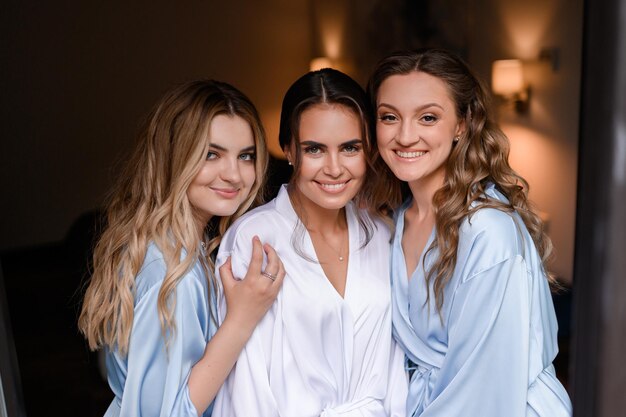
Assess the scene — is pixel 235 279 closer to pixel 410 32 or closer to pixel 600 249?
pixel 600 249

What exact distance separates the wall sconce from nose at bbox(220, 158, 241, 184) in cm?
332

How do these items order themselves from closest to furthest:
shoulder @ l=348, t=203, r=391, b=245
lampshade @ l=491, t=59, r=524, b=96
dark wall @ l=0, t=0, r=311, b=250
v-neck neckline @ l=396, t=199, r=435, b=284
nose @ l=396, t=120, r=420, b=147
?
nose @ l=396, t=120, r=420, b=147
v-neck neckline @ l=396, t=199, r=435, b=284
shoulder @ l=348, t=203, r=391, b=245
lampshade @ l=491, t=59, r=524, b=96
dark wall @ l=0, t=0, r=311, b=250

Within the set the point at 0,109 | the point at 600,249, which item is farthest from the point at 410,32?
the point at 600,249

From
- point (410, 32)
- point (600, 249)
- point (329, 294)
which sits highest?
point (410, 32)

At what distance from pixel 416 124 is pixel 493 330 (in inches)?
21.4

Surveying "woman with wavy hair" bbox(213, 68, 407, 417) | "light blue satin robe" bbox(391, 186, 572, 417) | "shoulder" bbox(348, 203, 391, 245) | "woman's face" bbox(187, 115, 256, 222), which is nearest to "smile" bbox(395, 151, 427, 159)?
"woman with wavy hair" bbox(213, 68, 407, 417)

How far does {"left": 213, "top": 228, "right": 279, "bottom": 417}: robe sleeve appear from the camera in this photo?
169 cm

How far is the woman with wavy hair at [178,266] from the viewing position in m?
1.66

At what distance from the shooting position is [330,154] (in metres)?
1.72

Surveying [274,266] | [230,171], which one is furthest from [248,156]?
[274,266]

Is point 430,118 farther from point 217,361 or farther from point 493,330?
point 217,361

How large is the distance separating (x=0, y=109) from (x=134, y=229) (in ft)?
13.9

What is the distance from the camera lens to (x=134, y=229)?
5.69 feet

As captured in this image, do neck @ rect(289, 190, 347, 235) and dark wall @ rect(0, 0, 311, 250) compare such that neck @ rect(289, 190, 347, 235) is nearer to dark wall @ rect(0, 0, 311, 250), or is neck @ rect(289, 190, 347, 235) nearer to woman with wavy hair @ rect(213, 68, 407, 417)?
woman with wavy hair @ rect(213, 68, 407, 417)
